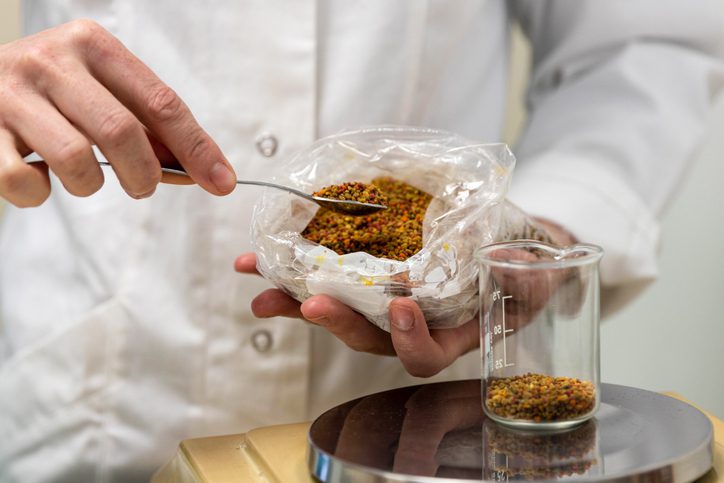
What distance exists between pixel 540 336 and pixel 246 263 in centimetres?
27

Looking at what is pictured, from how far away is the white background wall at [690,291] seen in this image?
1.54 metres

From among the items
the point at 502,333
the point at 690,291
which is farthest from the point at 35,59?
the point at 690,291

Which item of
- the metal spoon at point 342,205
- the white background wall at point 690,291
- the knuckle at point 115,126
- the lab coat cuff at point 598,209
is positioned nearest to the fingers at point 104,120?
the knuckle at point 115,126

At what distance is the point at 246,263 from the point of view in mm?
729

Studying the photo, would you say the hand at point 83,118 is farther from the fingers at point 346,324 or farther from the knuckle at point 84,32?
the fingers at point 346,324

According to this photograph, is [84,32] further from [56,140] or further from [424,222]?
[424,222]

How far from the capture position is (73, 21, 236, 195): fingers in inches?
22.7

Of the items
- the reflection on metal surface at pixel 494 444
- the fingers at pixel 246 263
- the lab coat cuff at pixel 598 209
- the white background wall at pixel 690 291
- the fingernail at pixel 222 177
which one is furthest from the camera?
the white background wall at pixel 690 291

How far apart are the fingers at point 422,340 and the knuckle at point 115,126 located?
0.22 m

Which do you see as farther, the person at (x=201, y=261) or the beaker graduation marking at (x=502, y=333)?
the person at (x=201, y=261)

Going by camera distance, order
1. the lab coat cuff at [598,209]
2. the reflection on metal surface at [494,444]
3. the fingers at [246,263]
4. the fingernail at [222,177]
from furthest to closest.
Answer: the lab coat cuff at [598,209] < the fingers at [246,263] < the fingernail at [222,177] < the reflection on metal surface at [494,444]

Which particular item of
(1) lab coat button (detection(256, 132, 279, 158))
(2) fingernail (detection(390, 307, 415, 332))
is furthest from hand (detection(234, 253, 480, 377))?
(1) lab coat button (detection(256, 132, 279, 158))

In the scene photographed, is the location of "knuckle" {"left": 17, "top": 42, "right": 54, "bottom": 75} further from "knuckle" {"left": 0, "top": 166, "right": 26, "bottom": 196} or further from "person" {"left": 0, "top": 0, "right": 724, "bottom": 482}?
"person" {"left": 0, "top": 0, "right": 724, "bottom": 482}

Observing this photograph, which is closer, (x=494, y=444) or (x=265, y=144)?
(x=494, y=444)
